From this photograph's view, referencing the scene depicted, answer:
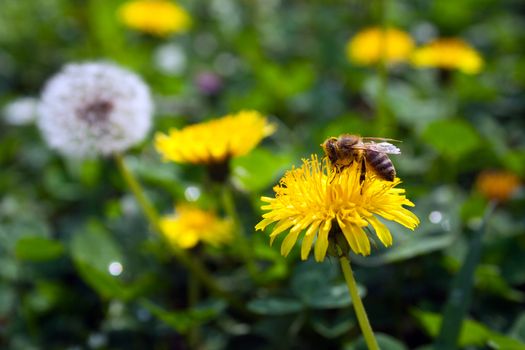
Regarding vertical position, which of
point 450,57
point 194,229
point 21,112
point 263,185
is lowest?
point 194,229

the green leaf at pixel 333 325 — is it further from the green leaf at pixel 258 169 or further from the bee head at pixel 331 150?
the bee head at pixel 331 150

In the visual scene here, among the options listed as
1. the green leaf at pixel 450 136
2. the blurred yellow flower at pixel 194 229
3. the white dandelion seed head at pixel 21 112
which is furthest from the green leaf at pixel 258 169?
the white dandelion seed head at pixel 21 112

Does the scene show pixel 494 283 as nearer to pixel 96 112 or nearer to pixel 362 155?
pixel 362 155

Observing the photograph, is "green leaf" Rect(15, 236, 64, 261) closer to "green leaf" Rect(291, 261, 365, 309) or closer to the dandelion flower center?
the dandelion flower center

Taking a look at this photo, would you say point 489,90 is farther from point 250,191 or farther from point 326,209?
point 326,209

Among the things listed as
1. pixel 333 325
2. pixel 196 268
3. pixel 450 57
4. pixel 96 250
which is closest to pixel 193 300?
pixel 196 268

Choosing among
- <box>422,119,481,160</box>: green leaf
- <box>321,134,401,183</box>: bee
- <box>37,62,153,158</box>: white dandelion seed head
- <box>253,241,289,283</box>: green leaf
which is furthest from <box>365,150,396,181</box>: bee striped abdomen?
<box>422,119,481,160</box>: green leaf

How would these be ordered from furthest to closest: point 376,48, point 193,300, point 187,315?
point 376,48 < point 193,300 < point 187,315
